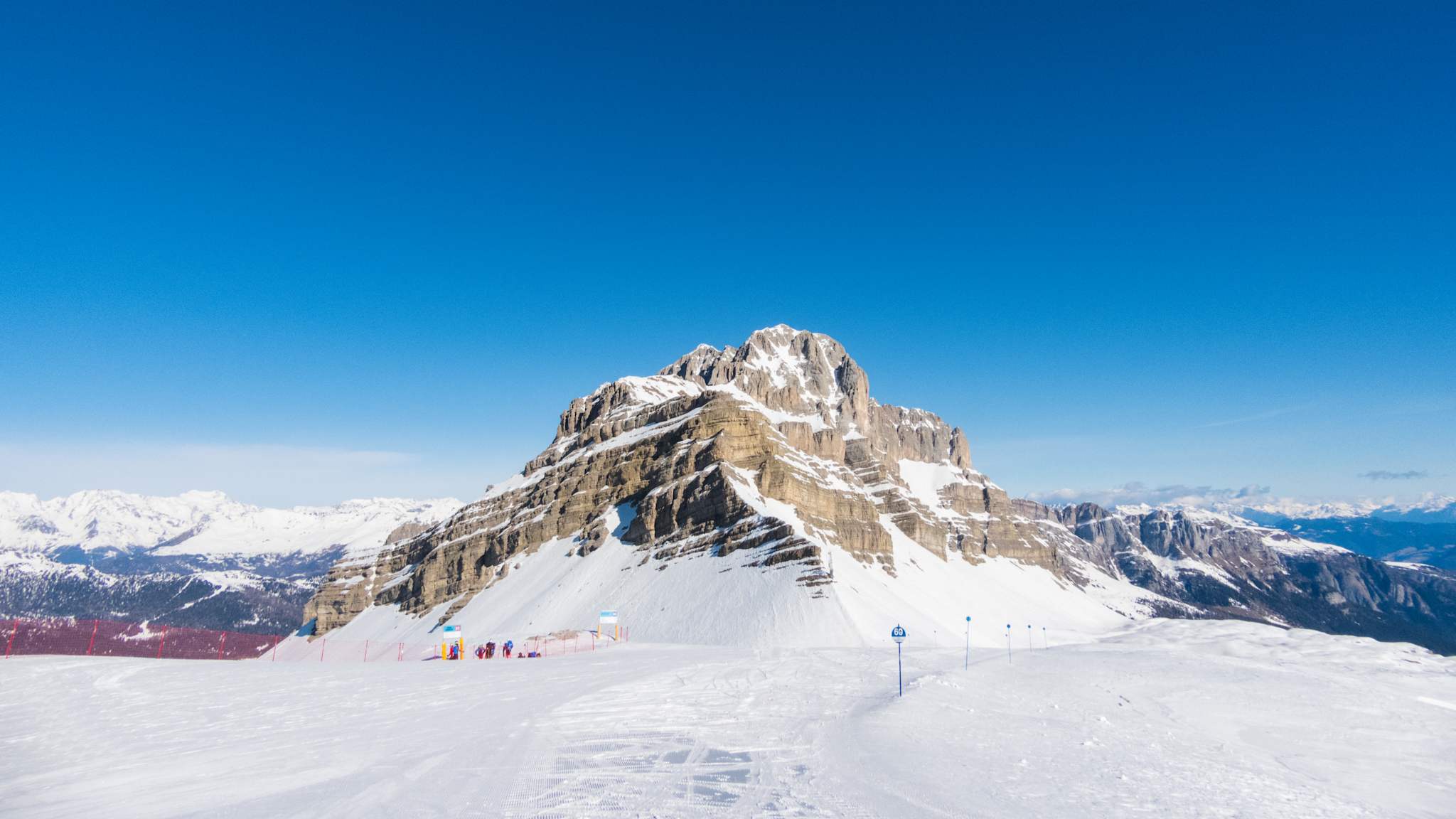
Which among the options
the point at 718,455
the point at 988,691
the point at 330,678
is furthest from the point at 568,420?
the point at 988,691

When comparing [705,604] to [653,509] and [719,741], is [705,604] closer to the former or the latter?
[653,509]

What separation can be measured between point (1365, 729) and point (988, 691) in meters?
11.8

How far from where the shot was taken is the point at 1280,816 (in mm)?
12406

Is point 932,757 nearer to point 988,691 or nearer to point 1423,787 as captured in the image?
point 988,691

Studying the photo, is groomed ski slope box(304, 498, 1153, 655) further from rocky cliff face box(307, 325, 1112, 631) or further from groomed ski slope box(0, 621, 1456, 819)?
groomed ski slope box(0, 621, 1456, 819)

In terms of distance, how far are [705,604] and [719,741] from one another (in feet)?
156

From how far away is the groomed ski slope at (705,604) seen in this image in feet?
184

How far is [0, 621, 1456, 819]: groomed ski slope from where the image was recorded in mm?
12094

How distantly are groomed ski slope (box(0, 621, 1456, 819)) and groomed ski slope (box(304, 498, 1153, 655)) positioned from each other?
80.0 feet

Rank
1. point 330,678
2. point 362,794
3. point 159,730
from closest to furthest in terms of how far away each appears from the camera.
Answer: point 362,794 → point 159,730 → point 330,678

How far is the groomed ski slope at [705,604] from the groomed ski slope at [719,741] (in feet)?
80.0

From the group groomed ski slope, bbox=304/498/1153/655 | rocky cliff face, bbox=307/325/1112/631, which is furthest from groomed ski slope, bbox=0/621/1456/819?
rocky cliff face, bbox=307/325/1112/631

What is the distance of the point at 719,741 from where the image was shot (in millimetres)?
16281

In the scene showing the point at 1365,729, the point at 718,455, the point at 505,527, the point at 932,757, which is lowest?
the point at 1365,729
